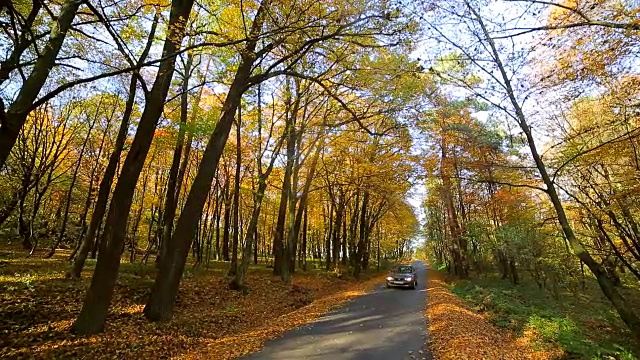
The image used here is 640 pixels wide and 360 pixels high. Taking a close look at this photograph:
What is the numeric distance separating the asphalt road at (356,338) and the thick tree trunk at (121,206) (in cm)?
350

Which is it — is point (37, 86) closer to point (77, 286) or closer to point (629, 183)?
point (77, 286)

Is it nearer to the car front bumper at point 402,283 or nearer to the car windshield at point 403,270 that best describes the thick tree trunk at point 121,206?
the car front bumper at point 402,283

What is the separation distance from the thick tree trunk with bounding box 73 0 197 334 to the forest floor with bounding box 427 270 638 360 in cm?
703

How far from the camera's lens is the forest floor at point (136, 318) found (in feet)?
21.7

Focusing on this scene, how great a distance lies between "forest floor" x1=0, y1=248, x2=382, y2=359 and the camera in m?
6.62

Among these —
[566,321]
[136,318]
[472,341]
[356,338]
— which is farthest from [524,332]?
[136,318]

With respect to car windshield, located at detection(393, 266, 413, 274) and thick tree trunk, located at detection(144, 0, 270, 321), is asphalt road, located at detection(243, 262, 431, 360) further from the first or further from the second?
car windshield, located at detection(393, 266, 413, 274)

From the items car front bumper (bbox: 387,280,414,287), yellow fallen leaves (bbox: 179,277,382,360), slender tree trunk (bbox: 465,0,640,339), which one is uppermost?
slender tree trunk (bbox: 465,0,640,339)

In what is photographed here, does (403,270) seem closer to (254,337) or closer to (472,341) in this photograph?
(472,341)

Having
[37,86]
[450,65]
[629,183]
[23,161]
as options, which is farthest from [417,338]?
[23,161]

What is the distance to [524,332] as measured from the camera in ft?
30.0

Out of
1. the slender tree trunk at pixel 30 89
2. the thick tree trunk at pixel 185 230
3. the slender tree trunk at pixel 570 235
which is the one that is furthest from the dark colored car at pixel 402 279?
the slender tree trunk at pixel 30 89

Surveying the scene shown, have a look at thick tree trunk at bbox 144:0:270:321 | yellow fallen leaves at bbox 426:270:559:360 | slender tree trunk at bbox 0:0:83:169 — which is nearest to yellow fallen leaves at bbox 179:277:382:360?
thick tree trunk at bbox 144:0:270:321

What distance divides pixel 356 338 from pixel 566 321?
7020 mm
